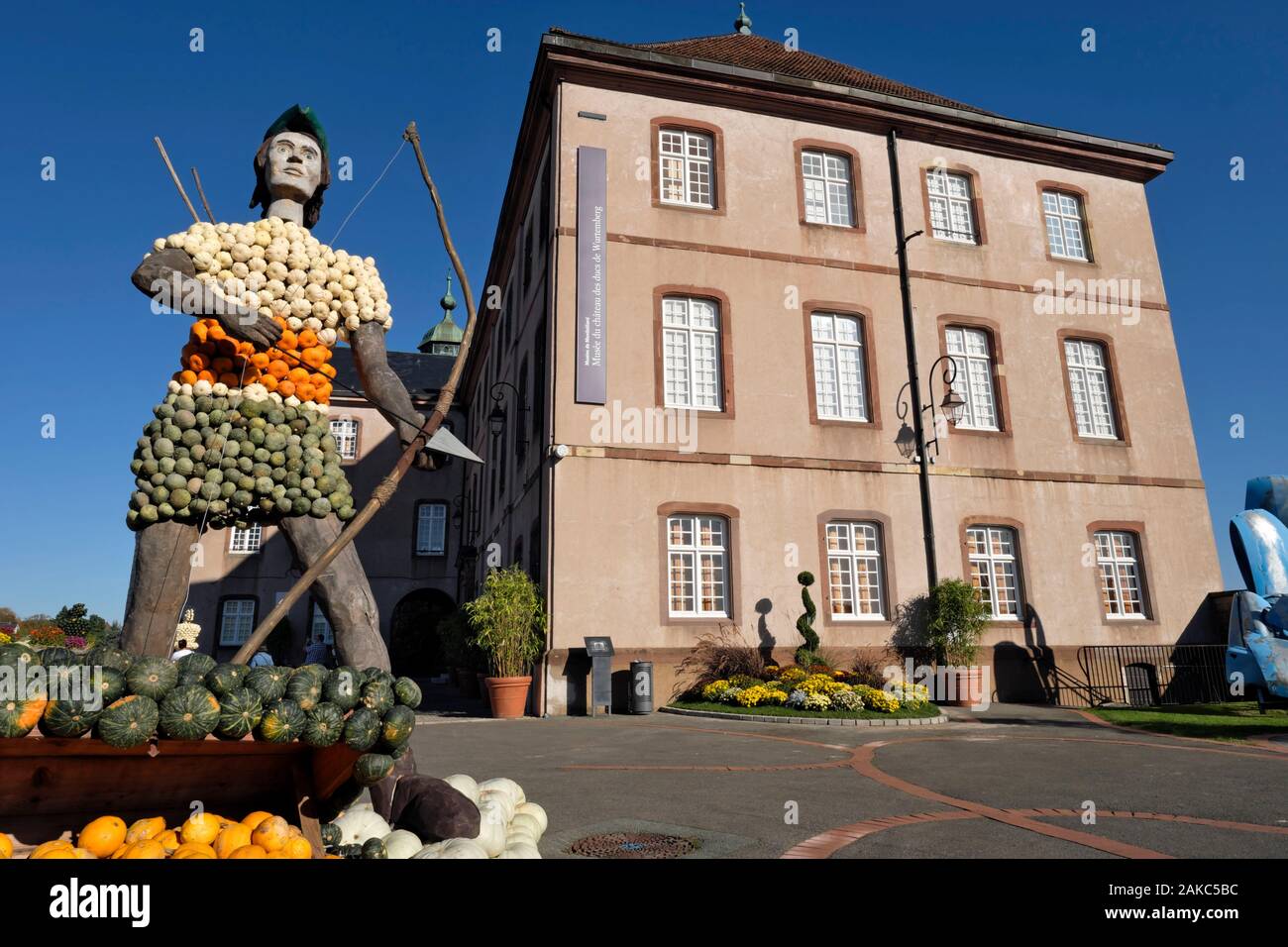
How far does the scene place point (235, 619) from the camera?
92.7 ft

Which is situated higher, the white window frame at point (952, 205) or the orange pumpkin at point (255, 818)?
the white window frame at point (952, 205)

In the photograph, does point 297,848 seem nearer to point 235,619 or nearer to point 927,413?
point 927,413

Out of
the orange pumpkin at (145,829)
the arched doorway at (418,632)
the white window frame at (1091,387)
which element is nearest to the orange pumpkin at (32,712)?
the orange pumpkin at (145,829)

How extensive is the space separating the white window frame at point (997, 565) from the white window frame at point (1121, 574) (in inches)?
76.9

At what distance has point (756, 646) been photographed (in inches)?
544

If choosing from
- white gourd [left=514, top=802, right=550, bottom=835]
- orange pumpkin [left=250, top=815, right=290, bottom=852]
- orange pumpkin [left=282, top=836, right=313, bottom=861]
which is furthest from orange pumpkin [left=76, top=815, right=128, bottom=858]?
white gourd [left=514, top=802, right=550, bottom=835]

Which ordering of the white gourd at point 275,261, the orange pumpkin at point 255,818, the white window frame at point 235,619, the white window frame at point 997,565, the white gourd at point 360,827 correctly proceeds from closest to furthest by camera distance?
the orange pumpkin at point 255,818 < the white gourd at point 360,827 < the white gourd at point 275,261 < the white window frame at point 997,565 < the white window frame at point 235,619

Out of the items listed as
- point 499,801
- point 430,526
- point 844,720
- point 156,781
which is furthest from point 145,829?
point 430,526

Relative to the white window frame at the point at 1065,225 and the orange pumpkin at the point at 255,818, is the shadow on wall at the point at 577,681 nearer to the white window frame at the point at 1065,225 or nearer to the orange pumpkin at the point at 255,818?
the orange pumpkin at the point at 255,818

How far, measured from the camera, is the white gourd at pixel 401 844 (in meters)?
3.07

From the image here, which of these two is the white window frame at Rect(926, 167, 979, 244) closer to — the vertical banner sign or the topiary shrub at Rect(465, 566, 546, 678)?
the vertical banner sign

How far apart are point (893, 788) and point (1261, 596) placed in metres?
12.0

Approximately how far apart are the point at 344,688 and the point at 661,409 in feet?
38.9
